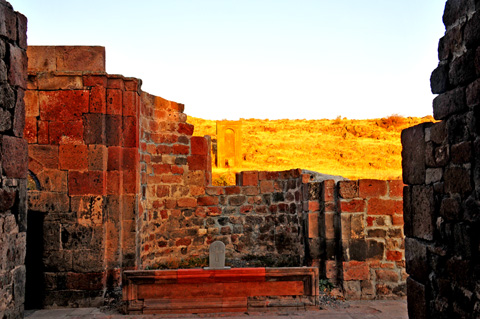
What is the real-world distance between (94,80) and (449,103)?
5.81 meters

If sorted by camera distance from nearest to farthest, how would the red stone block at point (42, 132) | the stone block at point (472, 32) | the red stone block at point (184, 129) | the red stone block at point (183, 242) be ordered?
the stone block at point (472, 32) → the red stone block at point (42, 132) → the red stone block at point (183, 242) → the red stone block at point (184, 129)

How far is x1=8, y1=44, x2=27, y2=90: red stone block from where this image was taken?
13.2ft

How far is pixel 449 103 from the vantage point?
3494mm

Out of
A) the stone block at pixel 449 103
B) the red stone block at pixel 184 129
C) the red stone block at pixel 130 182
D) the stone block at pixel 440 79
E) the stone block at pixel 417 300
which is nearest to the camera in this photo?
the stone block at pixel 449 103

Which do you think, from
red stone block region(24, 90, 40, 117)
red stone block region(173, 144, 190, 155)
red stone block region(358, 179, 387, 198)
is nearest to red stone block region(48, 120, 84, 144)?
red stone block region(24, 90, 40, 117)

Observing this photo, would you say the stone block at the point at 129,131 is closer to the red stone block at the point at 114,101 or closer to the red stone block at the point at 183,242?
the red stone block at the point at 114,101

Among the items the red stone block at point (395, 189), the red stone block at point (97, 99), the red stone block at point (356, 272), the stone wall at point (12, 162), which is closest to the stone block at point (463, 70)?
the stone wall at point (12, 162)

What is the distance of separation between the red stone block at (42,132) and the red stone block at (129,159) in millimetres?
1266

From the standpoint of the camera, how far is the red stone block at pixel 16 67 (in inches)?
158

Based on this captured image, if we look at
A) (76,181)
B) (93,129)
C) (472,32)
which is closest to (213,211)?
(76,181)

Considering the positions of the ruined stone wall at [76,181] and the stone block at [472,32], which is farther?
the ruined stone wall at [76,181]

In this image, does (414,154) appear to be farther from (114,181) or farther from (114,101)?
(114,101)

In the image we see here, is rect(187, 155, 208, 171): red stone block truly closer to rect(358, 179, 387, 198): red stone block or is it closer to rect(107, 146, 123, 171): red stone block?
rect(107, 146, 123, 171): red stone block

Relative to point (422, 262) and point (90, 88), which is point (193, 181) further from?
point (422, 262)
